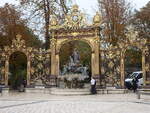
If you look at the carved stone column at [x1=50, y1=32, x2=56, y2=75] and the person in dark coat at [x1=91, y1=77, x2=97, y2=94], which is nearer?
the person in dark coat at [x1=91, y1=77, x2=97, y2=94]

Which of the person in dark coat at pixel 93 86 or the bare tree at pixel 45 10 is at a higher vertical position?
the bare tree at pixel 45 10

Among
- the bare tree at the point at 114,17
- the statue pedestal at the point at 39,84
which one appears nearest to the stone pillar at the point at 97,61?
the statue pedestal at the point at 39,84

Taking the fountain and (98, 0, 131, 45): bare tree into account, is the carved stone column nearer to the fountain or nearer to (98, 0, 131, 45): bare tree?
the fountain

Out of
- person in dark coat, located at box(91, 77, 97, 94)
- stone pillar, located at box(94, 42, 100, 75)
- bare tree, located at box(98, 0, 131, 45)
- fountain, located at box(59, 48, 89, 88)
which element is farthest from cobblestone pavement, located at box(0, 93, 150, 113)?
bare tree, located at box(98, 0, 131, 45)

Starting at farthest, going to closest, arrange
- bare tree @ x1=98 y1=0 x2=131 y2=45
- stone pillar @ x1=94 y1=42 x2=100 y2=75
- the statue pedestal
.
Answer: bare tree @ x1=98 y1=0 x2=131 y2=45
the statue pedestal
stone pillar @ x1=94 y1=42 x2=100 y2=75

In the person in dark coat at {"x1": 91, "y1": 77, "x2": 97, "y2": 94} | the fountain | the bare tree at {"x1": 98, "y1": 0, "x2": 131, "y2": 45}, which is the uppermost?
the bare tree at {"x1": 98, "y1": 0, "x2": 131, "y2": 45}

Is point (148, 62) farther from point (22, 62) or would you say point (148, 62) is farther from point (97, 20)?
point (22, 62)

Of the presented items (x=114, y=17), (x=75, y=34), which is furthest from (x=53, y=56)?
(x=114, y=17)

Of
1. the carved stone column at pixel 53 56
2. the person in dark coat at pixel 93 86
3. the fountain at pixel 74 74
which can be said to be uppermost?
the carved stone column at pixel 53 56

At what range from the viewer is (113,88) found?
21797mm

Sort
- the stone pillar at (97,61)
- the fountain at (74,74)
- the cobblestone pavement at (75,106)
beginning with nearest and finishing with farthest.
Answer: the cobblestone pavement at (75,106), the stone pillar at (97,61), the fountain at (74,74)

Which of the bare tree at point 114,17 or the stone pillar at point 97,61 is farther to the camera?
the bare tree at point 114,17

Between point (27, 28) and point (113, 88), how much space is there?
13.7 meters

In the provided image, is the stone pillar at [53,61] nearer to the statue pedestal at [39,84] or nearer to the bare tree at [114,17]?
the statue pedestal at [39,84]
